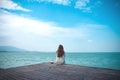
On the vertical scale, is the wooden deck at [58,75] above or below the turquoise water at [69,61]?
above

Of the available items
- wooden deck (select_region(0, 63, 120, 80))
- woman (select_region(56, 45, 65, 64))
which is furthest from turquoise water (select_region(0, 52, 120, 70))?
wooden deck (select_region(0, 63, 120, 80))

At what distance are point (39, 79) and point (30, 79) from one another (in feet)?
1.10

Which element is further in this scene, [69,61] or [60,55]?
[69,61]

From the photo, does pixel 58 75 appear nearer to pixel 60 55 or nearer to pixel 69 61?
pixel 60 55

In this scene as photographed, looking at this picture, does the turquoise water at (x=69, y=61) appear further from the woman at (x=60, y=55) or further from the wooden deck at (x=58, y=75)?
the wooden deck at (x=58, y=75)

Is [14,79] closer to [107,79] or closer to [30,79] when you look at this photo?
[30,79]

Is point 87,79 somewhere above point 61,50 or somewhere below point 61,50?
below

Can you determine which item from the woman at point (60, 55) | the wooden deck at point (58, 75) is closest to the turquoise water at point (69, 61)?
the woman at point (60, 55)

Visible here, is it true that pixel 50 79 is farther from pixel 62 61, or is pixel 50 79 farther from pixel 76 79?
pixel 62 61

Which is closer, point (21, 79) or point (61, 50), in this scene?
point (21, 79)

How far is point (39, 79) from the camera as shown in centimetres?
410

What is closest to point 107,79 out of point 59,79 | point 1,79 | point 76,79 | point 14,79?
point 76,79

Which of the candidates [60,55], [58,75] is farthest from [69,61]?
[58,75]

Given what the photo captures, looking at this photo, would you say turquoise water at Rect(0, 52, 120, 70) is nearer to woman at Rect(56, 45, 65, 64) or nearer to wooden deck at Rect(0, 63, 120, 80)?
woman at Rect(56, 45, 65, 64)
